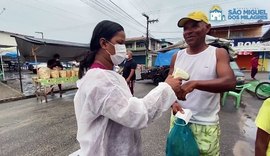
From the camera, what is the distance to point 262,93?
8.41 m

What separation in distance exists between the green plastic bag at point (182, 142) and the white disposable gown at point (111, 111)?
0.49 m

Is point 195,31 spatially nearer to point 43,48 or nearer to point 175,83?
point 175,83

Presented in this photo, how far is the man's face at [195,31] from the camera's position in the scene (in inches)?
68.7

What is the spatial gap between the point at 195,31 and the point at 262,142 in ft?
3.21

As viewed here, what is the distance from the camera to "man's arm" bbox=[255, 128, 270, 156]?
1.33 m

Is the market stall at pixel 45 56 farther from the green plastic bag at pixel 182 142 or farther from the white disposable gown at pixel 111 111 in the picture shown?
the white disposable gown at pixel 111 111

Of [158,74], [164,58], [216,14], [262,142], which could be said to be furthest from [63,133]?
[216,14]

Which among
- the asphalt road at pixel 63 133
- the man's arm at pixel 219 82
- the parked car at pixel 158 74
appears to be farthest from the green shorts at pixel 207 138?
the parked car at pixel 158 74

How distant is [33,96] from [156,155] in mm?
8384

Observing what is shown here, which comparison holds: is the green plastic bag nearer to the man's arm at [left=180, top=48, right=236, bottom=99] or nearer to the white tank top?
the white tank top

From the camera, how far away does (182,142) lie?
1.67 meters

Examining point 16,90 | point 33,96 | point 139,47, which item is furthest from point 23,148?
point 139,47

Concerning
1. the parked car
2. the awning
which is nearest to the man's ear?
the awning

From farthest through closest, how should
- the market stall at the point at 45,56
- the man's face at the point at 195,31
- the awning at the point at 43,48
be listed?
the awning at the point at 43,48
the market stall at the point at 45,56
the man's face at the point at 195,31
